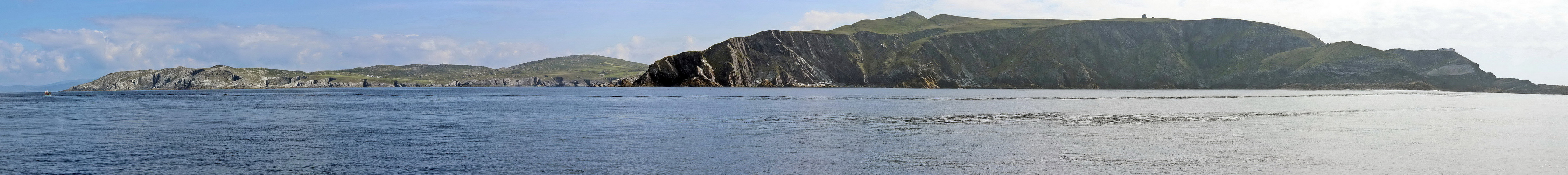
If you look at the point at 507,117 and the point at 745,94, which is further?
the point at 745,94

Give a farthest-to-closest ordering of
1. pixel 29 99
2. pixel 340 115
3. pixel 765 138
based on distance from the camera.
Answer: pixel 29 99 → pixel 340 115 → pixel 765 138

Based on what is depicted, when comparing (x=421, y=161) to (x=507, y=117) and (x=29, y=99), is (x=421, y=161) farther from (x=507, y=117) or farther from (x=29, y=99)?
(x=29, y=99)

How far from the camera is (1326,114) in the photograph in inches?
1841

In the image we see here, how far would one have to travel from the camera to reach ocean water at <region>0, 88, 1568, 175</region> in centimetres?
1758

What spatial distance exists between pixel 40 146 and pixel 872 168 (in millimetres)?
22888

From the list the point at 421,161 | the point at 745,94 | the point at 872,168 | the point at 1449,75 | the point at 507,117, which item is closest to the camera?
the point at 872,168

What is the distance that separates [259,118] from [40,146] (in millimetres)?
19547

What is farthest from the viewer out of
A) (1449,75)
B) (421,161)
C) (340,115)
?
(1449,75)

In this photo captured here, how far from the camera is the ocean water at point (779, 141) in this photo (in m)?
17.6

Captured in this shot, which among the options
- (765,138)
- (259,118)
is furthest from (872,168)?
(259,118)

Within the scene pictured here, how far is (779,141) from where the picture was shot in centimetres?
2480

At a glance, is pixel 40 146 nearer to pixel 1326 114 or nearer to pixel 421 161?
pixel 421 161

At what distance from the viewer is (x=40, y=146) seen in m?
22.9

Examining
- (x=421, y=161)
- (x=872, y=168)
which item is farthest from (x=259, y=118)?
(x=872, y=168)
